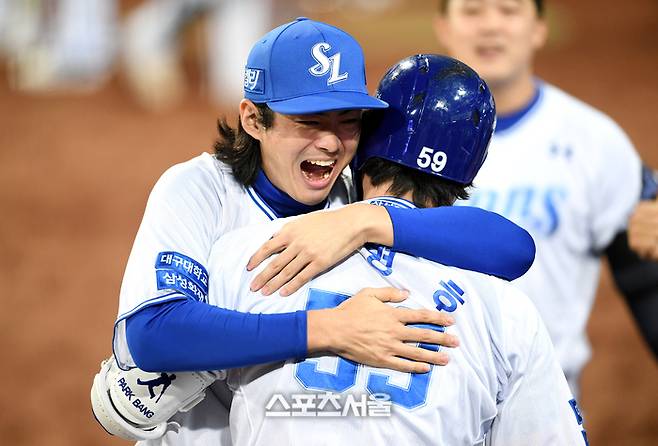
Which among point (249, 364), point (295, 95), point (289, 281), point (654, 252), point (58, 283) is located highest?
point (295, 95)

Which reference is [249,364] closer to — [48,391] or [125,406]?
[125,406]

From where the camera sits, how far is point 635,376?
6.12 meters

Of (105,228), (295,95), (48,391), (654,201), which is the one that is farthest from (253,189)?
(105,228)

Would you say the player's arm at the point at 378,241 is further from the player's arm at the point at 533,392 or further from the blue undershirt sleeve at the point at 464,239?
the player's arm at the point at 533,392

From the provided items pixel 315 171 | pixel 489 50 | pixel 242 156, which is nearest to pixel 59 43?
pixel 489 50

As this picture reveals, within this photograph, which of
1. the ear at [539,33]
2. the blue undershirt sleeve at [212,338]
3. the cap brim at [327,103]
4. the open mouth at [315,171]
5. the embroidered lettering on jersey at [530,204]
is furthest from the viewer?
the ear at [539,33]

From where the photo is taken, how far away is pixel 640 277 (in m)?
3.79

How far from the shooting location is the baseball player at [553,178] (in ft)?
12.1

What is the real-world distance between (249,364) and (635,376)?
14.9 ft

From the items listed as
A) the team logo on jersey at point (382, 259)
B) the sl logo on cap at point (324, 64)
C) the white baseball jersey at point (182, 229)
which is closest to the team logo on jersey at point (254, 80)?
the sl logo on cap at point (324, 64)

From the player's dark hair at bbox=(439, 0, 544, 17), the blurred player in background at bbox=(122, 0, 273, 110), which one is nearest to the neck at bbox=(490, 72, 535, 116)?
the player's dark hair at bbox=(439, 0, 544, 17)

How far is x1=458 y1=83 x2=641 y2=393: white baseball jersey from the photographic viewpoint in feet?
12.0

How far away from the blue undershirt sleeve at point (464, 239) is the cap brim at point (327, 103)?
0.25 meters

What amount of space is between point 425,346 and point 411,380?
0.26 ft
